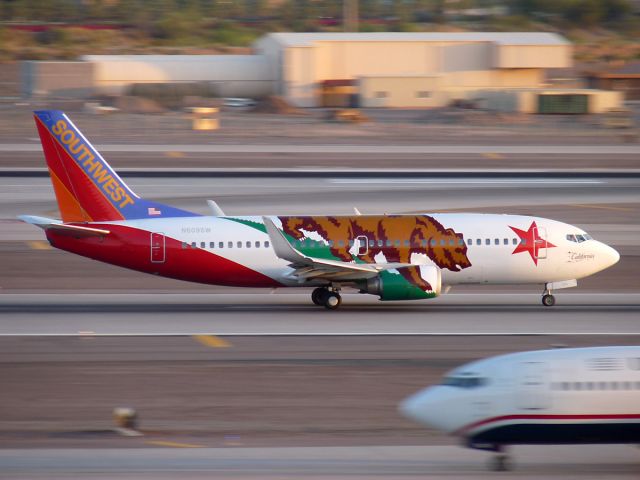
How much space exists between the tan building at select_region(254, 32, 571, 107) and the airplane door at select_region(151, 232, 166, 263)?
77653mm

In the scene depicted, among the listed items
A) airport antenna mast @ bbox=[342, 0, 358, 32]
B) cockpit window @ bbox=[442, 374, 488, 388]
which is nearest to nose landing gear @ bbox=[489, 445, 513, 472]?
cockpit window @ bbox=[442, 374, 488, 388]

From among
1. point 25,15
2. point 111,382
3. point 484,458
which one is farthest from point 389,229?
point 25,15

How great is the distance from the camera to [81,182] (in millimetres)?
37375

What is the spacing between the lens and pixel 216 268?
36844 millimetres

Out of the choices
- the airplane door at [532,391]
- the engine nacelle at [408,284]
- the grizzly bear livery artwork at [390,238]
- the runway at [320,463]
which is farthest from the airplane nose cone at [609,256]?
the airplane door at [532,391]

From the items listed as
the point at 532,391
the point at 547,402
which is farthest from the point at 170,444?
the point at 547,402

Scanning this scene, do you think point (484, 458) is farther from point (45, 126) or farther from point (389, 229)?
point (45, 126)

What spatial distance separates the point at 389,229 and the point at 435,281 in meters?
2.65

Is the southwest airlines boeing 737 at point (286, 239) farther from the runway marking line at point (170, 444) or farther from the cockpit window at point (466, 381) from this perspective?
the cockpit window at point (466, 381)

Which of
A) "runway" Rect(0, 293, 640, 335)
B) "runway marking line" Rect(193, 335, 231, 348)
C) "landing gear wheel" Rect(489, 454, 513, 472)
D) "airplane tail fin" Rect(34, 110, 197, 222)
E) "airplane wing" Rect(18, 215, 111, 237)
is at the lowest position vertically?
"runway" Rect(0, 293, 640, 335)

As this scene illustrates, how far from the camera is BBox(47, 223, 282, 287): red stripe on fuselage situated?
3666cm

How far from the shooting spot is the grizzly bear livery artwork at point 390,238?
3669cm

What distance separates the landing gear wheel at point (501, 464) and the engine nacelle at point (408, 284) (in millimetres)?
14858

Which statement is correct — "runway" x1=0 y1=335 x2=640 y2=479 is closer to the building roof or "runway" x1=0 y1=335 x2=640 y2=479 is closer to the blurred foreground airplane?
the blurred foreground airplane
